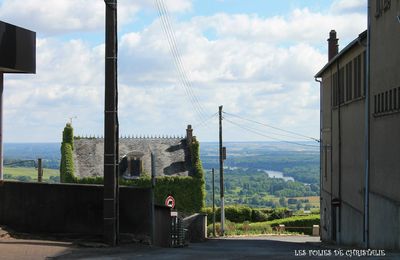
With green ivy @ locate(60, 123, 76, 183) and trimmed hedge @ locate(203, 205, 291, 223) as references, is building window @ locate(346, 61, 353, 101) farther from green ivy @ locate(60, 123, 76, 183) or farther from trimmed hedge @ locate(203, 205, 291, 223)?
green ivy @ locate(60, 123, 76, 183)

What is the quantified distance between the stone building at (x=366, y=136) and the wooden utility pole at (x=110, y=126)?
734 centimetres

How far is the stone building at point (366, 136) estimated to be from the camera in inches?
851

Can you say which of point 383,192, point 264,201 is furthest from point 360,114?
point 264,201

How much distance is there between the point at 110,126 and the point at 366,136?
11.0 m

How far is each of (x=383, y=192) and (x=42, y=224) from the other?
10.7 metres

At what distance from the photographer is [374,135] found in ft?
81.1

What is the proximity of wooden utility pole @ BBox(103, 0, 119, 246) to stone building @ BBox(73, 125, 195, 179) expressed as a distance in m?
41.5

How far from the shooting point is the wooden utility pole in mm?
17703

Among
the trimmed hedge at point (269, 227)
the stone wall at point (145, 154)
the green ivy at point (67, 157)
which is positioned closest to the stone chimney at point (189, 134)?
the stone wall at point (145, 154)

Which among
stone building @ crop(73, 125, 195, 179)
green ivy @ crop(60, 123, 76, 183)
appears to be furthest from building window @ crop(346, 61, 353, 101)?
green ivy @ crop(60, 123, 76, 183)

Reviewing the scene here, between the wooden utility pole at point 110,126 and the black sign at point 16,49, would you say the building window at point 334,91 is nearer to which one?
the black sign at point 16,49

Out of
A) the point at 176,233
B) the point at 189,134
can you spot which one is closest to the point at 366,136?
the point at 176,233

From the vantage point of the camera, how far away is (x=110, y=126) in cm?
1770

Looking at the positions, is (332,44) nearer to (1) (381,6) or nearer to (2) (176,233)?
(1) (381,6)
